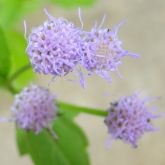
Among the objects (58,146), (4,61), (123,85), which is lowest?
(123,85)

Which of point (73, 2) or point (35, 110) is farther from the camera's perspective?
point (73, 2)

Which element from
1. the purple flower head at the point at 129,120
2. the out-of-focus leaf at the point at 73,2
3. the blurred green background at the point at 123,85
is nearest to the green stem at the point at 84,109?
the purple flower head at the point at 129,120

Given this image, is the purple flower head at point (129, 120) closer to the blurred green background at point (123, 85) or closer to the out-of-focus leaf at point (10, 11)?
the out-of-focus leaf at point (10, 11)

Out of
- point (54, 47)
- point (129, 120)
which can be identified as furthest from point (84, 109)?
point (54, 47)

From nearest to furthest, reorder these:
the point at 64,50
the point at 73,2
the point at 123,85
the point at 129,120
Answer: the point at 64,50, the point at 129,120, the point at 73,2, the point at 123,85

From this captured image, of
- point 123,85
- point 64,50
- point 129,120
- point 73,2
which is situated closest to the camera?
point 64,50

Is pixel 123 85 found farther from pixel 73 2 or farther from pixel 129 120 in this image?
pixel 129 120

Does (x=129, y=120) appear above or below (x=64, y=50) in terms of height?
→ below
